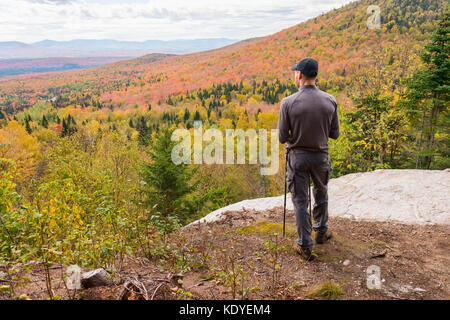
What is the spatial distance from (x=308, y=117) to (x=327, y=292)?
2312 millimetres

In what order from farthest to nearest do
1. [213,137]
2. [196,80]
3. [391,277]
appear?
[196,80], [213,137], [391,277]

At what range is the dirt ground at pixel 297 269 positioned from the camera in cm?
331

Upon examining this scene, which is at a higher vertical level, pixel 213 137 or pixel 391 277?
pixel 391 277

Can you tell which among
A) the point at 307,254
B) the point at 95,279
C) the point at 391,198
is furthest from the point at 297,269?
the point at 391,198

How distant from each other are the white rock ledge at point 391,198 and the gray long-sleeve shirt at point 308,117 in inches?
105

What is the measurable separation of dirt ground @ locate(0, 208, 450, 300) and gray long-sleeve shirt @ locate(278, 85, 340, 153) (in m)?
1.66

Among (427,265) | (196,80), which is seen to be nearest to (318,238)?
(427,265)

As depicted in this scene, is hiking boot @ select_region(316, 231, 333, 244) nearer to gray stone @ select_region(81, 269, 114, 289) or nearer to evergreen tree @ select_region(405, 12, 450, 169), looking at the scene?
gray stone @ select_region(81, 269, 114, 289)

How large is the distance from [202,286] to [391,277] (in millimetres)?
2608

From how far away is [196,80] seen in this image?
651 ft

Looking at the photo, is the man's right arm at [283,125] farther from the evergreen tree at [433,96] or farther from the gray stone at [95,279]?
the evergreen tree at [433,96]

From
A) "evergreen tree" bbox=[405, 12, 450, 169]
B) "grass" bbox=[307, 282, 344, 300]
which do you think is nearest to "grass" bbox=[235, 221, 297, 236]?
"grass" bbox=[307, 282, 344, 300]

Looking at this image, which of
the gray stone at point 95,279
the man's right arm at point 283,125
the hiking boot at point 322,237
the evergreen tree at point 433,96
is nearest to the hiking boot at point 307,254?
the hiking boot at point 322,237
